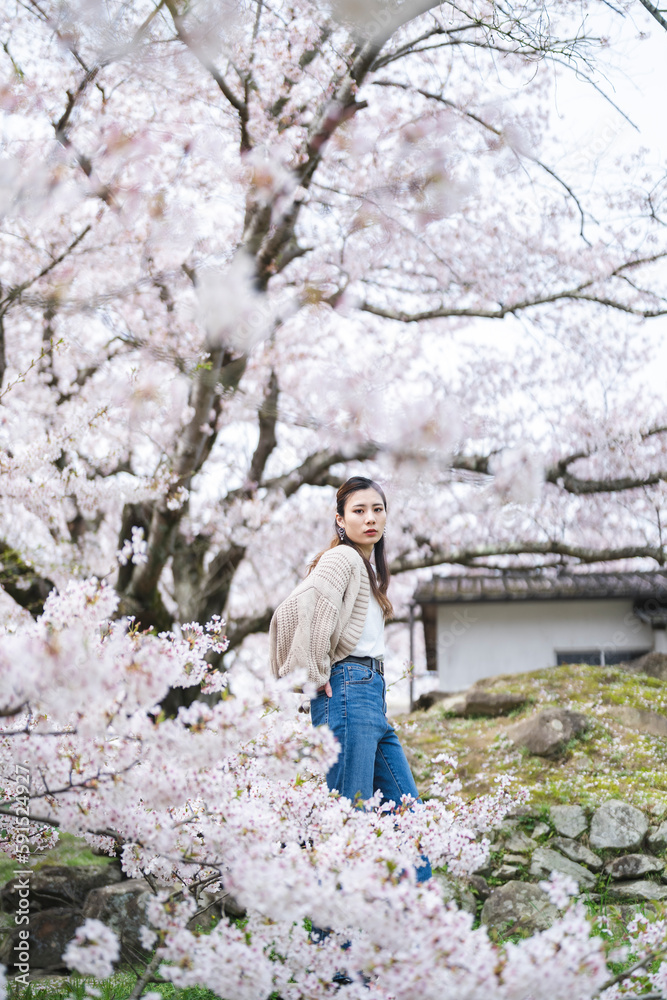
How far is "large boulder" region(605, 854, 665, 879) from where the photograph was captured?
3.51m

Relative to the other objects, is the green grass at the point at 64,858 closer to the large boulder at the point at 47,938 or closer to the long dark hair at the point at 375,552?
the large boulder at the point at 47,938

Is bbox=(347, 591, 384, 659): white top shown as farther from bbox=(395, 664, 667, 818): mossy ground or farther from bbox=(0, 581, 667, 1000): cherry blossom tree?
bbox=(395, 664, 667, 818): mossy ground

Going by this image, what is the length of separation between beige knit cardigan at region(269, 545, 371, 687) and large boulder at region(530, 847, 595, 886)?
206 centimetres

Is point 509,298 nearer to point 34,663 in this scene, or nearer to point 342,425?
point 342,425

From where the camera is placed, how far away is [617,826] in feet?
12.4

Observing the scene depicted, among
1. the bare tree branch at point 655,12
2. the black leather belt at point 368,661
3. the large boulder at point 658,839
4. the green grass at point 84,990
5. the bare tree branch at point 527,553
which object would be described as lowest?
the green grass at point 84,990

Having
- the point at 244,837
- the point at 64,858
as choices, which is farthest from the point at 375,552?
the point at 64,858

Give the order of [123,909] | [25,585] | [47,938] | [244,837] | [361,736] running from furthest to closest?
[25,585] → [123,909] → [47,938] → [361,736] → [244,837]

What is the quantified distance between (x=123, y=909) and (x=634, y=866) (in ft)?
7.93

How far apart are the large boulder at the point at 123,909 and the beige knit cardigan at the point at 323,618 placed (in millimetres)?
1540

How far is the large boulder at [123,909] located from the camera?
3.15 m
